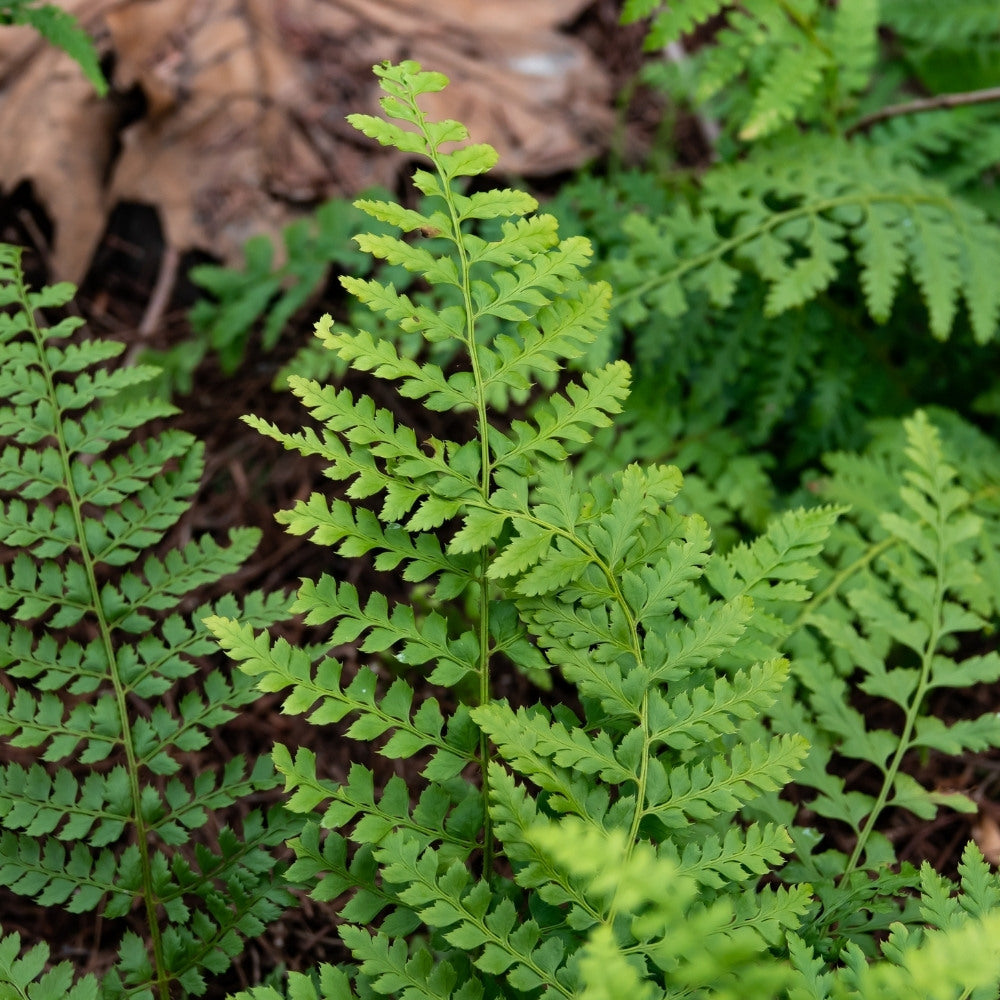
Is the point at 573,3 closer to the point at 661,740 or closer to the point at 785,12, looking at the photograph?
the point at 785,12

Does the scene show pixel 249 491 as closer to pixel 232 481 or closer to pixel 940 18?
pixel 232 481

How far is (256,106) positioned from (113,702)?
2636mm

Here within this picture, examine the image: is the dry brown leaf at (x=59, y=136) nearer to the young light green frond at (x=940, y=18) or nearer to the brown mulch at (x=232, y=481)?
the brown mulch at (x=232, y=481)

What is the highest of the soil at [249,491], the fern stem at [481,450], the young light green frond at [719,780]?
the fern stem at [481,450]

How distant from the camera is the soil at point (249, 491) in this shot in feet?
7.27

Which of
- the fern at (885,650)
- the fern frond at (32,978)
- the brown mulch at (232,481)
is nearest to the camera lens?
the fern frond at (32,978)

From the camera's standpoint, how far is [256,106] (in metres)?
3.57

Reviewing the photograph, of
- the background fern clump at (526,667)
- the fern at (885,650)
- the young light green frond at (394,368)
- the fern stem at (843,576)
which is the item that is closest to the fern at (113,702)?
the background fern clump at (526,667)

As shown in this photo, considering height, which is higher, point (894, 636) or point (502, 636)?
point (502, 636)

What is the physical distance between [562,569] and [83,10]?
328 cm

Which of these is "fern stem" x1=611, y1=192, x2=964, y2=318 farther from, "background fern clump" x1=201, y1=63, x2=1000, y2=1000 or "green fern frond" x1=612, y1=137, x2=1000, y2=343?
"background fern clump" x1=201, y1=63, x2=1000, y2=1000

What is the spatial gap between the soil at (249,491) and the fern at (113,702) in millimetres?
456

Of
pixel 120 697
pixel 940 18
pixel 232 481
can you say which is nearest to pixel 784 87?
pixel 940 18

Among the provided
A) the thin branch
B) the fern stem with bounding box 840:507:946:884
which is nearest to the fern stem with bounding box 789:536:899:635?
the fern stem with bounding box 840:507:946:884
